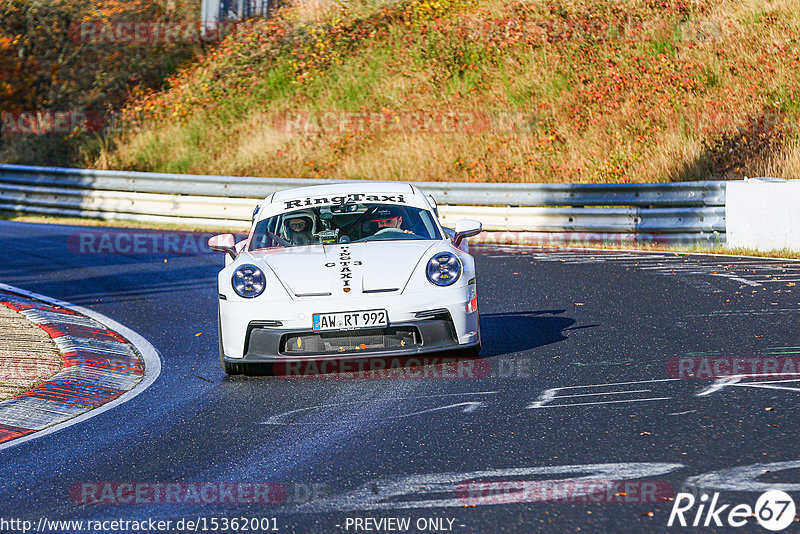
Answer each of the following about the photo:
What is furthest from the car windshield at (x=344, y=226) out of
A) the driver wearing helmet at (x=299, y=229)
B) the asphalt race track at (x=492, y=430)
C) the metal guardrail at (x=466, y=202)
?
the metal guardrail at (x=466, y=202)

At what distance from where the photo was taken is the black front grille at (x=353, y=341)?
7.56 meters

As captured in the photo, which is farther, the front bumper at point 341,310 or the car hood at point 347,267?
the car hood at point 347,267

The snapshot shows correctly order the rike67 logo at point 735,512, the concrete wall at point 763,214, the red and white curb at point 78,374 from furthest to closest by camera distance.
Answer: the concrete wall at point 763,214, the red and white curb at point 78,374, the rike67 logo at point 735,512

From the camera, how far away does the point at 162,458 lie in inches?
231

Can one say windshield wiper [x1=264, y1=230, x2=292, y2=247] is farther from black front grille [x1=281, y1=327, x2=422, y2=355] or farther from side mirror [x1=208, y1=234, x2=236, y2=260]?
black front grille [x1=281, y1=327, x2=422, y2=355]

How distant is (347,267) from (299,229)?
1061 millimetres

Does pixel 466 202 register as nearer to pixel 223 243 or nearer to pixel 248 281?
pixel 223 243

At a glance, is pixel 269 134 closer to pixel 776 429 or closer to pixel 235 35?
pixel 235 35

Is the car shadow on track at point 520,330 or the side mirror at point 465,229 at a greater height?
the side mirror at point 465,229

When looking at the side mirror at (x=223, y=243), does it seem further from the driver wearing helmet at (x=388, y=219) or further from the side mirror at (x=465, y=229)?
the side mirror at (x=465, y=229)

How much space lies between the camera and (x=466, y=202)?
1853 cm

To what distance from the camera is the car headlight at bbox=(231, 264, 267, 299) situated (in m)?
7.81

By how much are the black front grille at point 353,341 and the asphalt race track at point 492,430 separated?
25cm

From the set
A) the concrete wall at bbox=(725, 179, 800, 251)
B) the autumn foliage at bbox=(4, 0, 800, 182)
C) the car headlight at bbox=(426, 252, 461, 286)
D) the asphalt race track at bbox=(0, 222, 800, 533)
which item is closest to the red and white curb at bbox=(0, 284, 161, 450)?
the asphalt race track at bbox=(0, 222, 800, 533)
